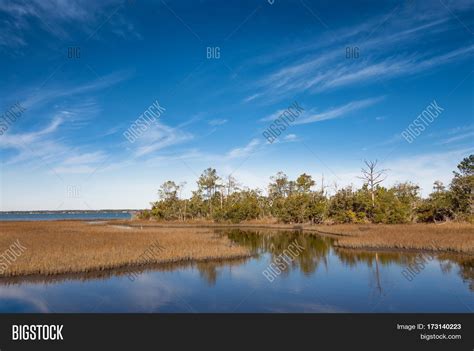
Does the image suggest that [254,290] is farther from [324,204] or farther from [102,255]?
[324,204]

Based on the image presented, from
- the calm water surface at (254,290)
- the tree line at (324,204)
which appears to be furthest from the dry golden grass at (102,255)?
the tree line at (324,204)

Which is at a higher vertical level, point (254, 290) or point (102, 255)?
point (102, 255)

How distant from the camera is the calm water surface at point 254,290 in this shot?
13.6 meters

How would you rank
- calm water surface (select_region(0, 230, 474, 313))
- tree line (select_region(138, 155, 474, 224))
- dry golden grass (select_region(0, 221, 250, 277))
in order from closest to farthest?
calm water surface (select_region(0, 230, 474, 313)) → dry golden grass (select_region(0, 221, 250, 277)) → tree line (select_region(138, 155, 474, 224))

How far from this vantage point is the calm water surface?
1362cm

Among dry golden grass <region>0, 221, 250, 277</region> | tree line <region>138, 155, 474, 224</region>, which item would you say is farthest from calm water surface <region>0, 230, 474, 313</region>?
tree line <region>138, 155, 474, 224</region>

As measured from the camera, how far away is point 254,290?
16281 mm

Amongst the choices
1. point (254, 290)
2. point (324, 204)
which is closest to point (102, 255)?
point (254, 290)

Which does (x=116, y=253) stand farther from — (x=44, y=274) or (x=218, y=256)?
(x=218, y=256)

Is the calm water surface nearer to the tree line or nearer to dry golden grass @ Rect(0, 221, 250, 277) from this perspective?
dry golden grass @ Rect(0, 221, 250, 277)

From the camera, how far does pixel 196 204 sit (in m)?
81.5

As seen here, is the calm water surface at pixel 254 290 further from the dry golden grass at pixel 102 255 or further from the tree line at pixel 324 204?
the tree line at pixel 324 204
